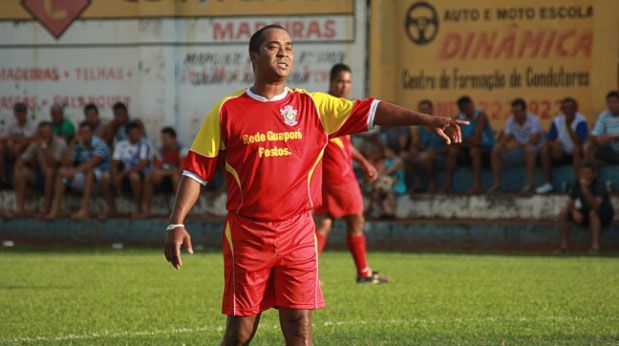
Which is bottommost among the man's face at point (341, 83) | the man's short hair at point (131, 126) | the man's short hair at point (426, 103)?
the man's short hair at point (131, 126)

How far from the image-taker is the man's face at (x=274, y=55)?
7012 mm

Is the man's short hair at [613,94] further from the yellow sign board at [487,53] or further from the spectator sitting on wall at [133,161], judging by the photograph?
the spectator sitting on wall at [133,161]

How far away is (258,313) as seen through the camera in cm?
697

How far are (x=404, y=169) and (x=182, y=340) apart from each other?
476 inches

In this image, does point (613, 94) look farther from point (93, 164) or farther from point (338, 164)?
point (93, 164)

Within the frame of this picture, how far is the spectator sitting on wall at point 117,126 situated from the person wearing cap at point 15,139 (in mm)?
1289

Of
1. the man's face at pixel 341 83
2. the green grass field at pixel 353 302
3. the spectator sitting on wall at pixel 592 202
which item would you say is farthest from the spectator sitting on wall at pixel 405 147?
the man's face at pixel 341 83

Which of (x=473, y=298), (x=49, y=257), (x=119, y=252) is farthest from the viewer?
(x=119, y=252)

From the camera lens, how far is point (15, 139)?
71.5 feet

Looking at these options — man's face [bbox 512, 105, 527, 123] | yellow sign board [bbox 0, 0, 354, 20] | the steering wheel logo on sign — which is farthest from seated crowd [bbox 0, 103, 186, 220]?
man's face [bbox 512, 105, 527, 123]

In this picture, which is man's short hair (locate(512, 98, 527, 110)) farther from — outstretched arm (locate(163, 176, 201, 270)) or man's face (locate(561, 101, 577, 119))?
outstretched arm (locate(163, 176, 201, 270))

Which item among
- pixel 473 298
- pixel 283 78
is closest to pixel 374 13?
pixel 473 298

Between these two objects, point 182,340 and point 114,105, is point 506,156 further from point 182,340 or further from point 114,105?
point 182,340

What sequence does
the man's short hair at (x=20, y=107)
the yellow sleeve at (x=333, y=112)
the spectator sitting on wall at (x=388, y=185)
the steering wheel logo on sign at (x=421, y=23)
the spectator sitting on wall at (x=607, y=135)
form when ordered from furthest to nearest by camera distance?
the man's short hair at (x=20, y=107)
the steering wheel logo on sign at (x=421, y=23)
the spectator sitting on wall at (x=388, y=185)
the spectator sitting on wall at (x=607, y=135)
the yellow sleeve at (x=333, y=112)
